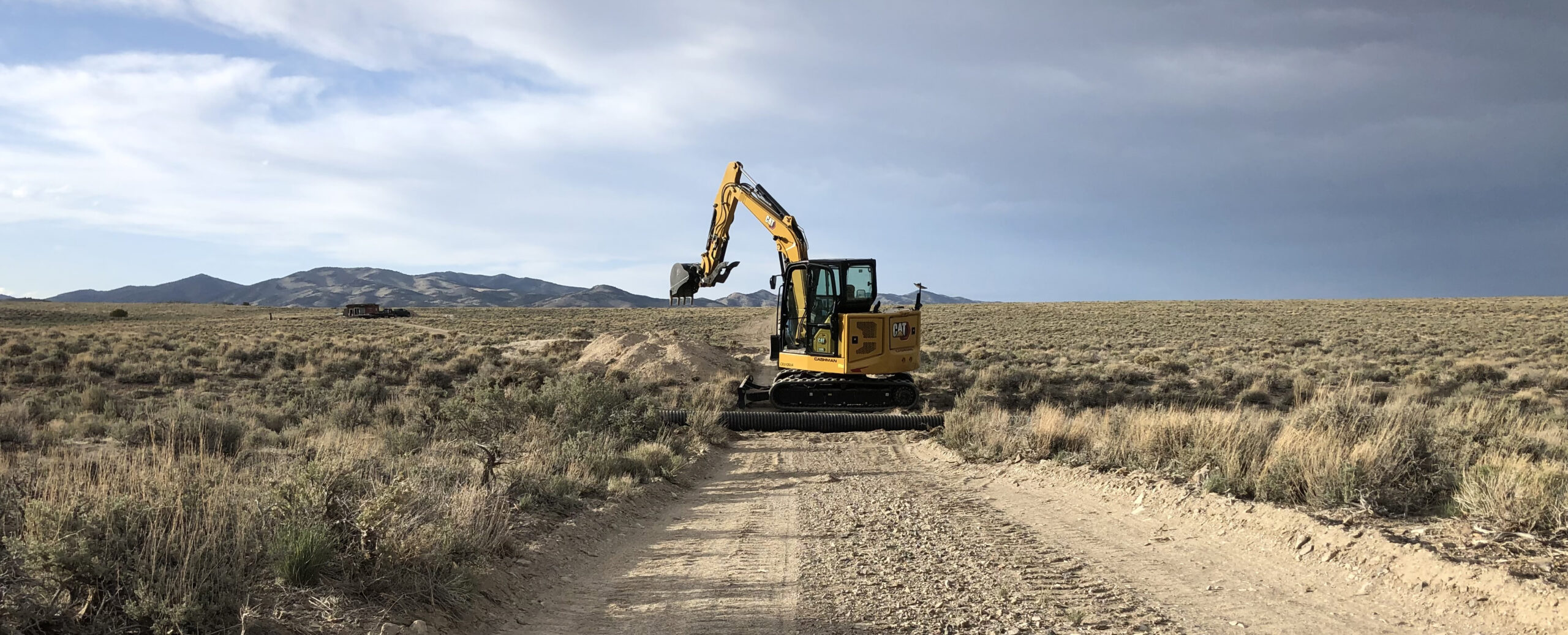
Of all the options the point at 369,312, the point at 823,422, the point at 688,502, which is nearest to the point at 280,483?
the point at 688,502

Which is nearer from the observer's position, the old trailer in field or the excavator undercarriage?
the excavator undercarriage

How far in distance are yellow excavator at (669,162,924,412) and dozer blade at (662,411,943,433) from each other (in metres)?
1.79

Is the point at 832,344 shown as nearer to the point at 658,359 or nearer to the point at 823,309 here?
the point at 823,309

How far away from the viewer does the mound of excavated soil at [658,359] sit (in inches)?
895

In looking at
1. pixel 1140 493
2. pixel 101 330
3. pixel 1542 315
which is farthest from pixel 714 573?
pixel 1542 315

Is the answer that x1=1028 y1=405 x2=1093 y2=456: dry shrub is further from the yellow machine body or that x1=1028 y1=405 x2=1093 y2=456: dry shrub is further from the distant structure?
the distant structure

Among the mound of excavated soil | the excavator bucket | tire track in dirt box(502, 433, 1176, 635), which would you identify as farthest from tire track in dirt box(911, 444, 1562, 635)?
the mound of excavated soil

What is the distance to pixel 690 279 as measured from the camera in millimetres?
19344

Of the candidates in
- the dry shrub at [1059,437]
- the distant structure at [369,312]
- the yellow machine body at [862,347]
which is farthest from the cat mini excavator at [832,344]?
the distant structure at [369,312]

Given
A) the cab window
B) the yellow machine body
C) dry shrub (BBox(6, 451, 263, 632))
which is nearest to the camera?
dry shrub (BBox(6, 451, 263, 632))

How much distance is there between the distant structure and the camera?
6675 centimetres

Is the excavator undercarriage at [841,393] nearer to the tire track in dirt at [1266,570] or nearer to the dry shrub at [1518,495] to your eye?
the tire track in dirt at [1266,570]

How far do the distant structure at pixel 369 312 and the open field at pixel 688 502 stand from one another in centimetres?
5061

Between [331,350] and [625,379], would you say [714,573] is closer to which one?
[625,379]
